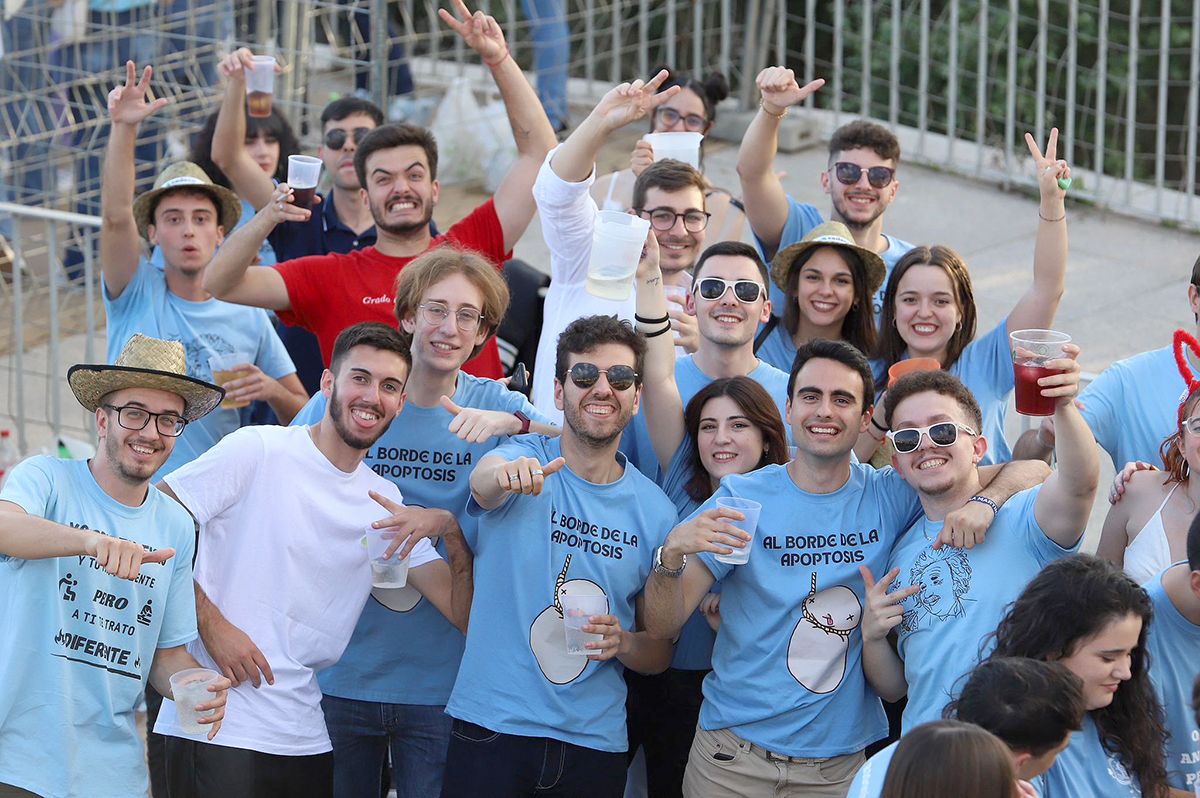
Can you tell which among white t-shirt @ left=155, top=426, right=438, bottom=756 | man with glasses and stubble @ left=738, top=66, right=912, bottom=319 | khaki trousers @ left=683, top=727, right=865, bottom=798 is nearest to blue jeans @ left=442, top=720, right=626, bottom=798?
khaki trousers @ left=683, top=727, right=865, bottom=798

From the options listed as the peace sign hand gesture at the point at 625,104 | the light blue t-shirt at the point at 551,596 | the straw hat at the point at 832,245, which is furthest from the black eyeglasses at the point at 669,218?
the light blue t-shirt at the point at 551,596

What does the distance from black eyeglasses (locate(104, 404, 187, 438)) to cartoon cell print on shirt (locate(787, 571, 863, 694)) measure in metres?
1.78

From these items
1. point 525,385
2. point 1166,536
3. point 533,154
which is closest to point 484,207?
point 533,154

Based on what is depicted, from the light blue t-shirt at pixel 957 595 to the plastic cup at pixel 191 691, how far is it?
5.97 feet

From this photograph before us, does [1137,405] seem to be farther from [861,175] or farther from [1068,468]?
[861,175]

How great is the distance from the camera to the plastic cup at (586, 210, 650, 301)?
4.55m

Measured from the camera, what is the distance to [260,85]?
19.5 ft

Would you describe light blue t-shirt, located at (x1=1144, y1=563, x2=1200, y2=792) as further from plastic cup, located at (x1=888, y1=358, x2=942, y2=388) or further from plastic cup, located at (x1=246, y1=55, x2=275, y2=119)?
plastic cup, located at (x1=246, y1=55, x2=275, y2=119)

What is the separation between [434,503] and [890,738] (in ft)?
5.03

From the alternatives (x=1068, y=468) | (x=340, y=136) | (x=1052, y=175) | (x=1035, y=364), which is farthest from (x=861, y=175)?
(x=340, y=136)

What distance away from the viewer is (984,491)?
4.18 m

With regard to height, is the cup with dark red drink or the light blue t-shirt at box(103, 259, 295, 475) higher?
the cup with dark red drink

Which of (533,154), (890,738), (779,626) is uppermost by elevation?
(533,154)

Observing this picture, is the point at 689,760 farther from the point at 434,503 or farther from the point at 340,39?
the point at 340,39
